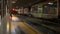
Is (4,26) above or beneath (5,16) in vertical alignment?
beneath

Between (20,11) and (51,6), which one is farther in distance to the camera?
(20,11)

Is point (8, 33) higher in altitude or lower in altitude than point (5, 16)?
lower

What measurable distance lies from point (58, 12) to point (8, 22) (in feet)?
37.2

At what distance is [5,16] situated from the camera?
2.22 meters

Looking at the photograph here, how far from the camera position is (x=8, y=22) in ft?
6.97

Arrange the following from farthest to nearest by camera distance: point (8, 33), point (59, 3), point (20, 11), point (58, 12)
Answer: point (20, 11) < point (59, 3) < point (58, 12) < point (8, 33)

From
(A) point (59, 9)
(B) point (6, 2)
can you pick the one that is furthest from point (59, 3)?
(B) point (6, 2)

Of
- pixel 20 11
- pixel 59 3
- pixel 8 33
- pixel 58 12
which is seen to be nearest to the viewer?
pixel 8 33

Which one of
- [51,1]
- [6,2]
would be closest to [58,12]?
[51,1]

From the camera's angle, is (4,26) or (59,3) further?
(59,3)

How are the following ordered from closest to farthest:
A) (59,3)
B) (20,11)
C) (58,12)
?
(58,12), (59,3), (20,11)

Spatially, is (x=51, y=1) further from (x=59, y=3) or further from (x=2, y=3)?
(x=2, y=3)

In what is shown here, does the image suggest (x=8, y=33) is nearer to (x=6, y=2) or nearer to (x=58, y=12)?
(x=6, y=2)

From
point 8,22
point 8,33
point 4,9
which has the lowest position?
point 8,33
